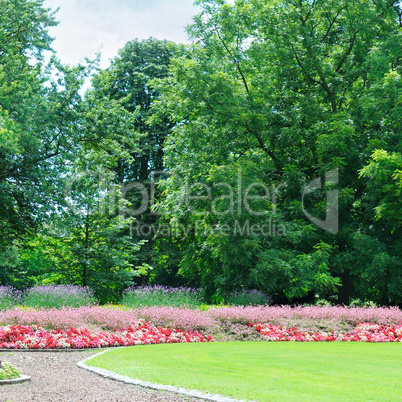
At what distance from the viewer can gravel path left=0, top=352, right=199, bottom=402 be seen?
207 inches

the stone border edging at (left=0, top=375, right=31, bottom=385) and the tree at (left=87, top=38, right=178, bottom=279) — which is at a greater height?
the tree at (left=87, top=38, right=178, bottom=279)

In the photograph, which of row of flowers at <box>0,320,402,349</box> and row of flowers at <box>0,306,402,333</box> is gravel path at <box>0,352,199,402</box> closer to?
row of flowers at <box>0,320,402,349</box>

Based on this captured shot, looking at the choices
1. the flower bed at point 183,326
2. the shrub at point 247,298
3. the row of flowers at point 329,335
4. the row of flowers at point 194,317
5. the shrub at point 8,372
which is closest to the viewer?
the shrub at point 8,372

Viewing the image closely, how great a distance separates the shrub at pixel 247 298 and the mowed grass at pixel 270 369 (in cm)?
571

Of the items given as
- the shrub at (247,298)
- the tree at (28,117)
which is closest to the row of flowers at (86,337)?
the shrub at (247,298)

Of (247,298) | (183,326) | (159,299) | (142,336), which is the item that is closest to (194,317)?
(183,326)

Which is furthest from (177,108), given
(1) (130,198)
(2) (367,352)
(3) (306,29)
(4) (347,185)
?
(2) (367,352)

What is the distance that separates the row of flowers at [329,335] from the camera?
458 inches

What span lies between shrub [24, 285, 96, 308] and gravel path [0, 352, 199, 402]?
23.2ft

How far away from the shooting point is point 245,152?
61.1ft

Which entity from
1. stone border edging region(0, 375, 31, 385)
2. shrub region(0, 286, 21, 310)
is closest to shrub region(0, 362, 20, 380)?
stone border edging region(0, 375, 31, 385)

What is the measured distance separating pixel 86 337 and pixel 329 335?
6054mm

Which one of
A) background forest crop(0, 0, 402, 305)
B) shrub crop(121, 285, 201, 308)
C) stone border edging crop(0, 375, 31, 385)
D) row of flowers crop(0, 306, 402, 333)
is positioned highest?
background forest crop(0, 0, 402, 305)

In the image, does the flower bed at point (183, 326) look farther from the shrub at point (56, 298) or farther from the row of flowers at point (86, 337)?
the shrub at point (56, 298)
